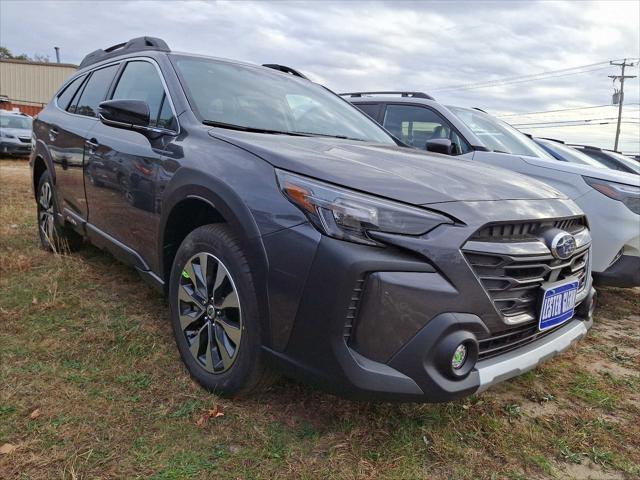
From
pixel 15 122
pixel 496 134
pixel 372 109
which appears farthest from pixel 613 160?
pixel 15 122

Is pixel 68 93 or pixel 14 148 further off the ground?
pixel 68 93

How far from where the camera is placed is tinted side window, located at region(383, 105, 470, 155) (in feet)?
15.9

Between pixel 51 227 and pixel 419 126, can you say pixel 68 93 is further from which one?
pixel 419 126

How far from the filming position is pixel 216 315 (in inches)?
89.1

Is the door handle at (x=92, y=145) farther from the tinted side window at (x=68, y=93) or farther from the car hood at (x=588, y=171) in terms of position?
the car hood at (x=588, y=171)

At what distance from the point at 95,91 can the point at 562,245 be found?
140 inches

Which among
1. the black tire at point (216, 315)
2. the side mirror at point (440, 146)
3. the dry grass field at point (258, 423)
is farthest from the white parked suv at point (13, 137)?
the black tire at point (216, 315)

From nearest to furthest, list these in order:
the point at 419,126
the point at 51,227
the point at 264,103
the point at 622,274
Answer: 1. the point at 264,103
2. the point at 622,274
3. the point at 51,227
4. the point at 419,126

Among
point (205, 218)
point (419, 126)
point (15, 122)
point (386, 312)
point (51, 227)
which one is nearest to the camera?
point (386, 312)

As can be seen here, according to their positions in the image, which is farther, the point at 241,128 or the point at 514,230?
the point at 241,128

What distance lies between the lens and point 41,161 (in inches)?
180

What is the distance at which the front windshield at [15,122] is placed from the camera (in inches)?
596

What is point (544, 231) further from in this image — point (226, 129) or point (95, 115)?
point (95, 115)

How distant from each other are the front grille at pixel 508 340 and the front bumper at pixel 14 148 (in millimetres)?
15442
